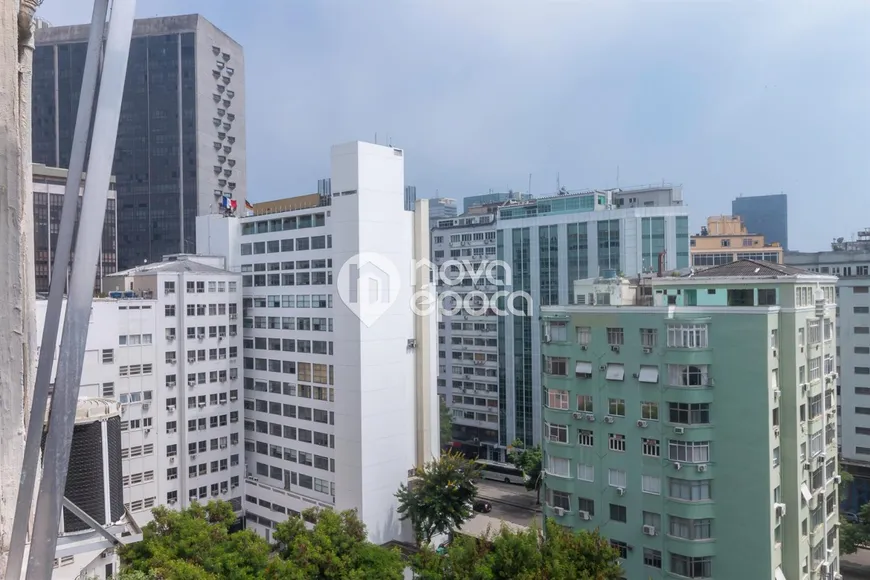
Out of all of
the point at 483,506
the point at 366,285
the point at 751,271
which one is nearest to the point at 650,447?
the point at 751,271

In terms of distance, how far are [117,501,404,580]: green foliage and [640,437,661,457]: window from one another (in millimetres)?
6606

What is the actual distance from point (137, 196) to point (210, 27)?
14.3 metres

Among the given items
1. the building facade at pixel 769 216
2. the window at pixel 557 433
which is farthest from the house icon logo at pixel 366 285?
the building facade at pixel 769 216

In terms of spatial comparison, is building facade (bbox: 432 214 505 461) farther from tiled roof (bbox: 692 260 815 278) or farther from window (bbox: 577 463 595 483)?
window (bbox: 577 463 595 483)

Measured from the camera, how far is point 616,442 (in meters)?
16.8

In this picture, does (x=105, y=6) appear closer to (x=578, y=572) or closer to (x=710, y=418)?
(x=578, y=572)

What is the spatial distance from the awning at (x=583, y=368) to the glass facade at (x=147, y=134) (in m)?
39.0

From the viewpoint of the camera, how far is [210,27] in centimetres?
5066

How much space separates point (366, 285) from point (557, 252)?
1294 cm

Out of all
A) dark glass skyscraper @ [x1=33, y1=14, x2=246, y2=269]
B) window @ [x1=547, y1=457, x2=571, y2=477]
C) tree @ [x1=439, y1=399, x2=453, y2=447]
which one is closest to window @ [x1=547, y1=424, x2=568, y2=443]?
window @ [x1=547, y1=457, x2=571, y2=477]

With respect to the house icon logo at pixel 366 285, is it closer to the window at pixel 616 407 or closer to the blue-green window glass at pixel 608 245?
the window at pixel 616 407

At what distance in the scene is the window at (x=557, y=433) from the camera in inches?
699

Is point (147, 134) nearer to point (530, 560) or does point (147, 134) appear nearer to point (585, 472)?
point (585, 472)

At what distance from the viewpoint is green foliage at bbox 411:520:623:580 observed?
40.8 ft
